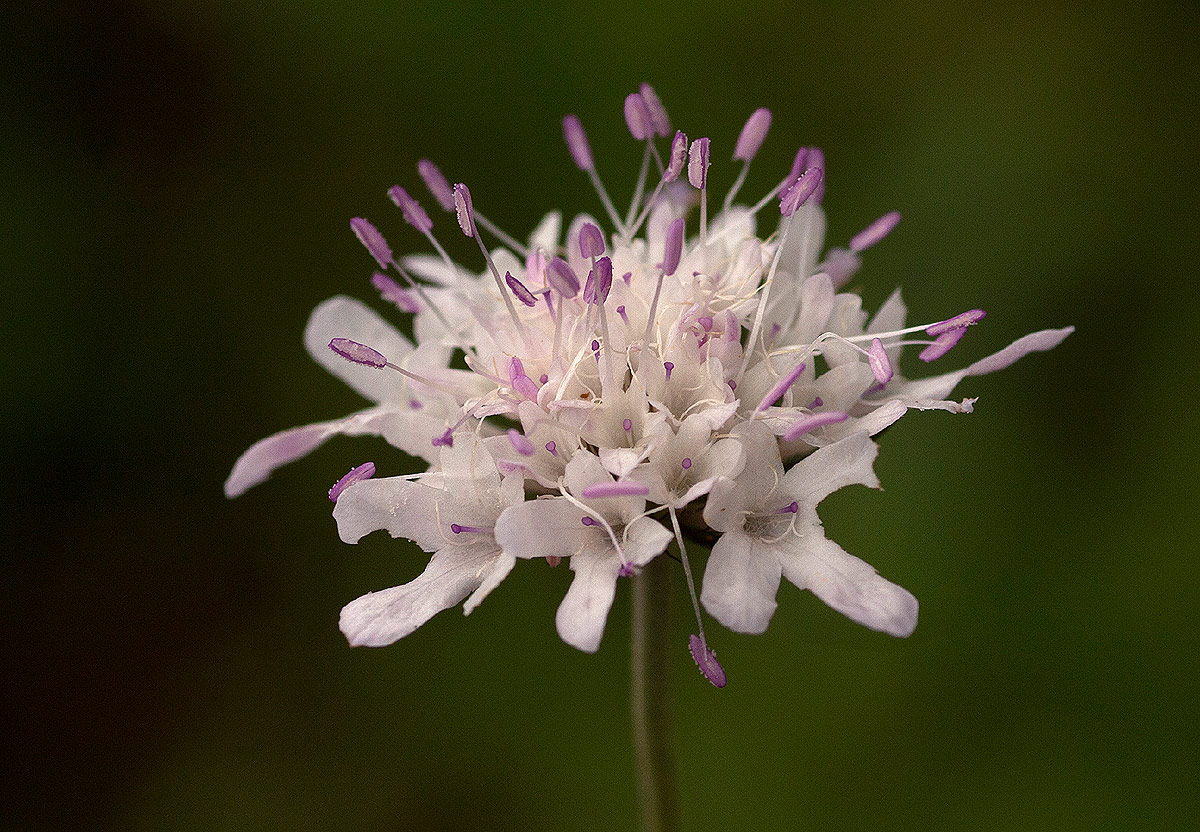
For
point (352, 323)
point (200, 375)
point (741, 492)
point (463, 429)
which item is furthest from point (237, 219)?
point (741, 492)

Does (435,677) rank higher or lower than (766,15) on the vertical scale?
lower

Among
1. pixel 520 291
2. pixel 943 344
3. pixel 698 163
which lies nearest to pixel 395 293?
pixel 520 291

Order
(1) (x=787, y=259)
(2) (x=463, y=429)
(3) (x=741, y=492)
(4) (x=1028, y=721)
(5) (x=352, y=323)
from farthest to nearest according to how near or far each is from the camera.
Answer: (4) (x=1028, y=721) < (5) (x=352, y=323) < (1) (x=787, y=259) < (2) (x=463, y=429) < (3) (x=741, y=492)

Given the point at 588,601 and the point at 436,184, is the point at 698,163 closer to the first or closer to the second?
the point at 436,184

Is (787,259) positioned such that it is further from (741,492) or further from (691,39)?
(691,39)

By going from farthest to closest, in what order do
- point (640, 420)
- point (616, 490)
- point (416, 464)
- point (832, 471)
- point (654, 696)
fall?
point (416, 464) → point (654, 696) → point (640, 420) → point (832, 471) → point (616, 490)

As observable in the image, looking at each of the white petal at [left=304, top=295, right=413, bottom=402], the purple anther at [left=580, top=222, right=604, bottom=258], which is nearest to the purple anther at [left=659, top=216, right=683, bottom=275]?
the purple anther at [left=580, top=222, right=604, bottom=258]

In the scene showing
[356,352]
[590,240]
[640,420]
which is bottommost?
[640,420]
